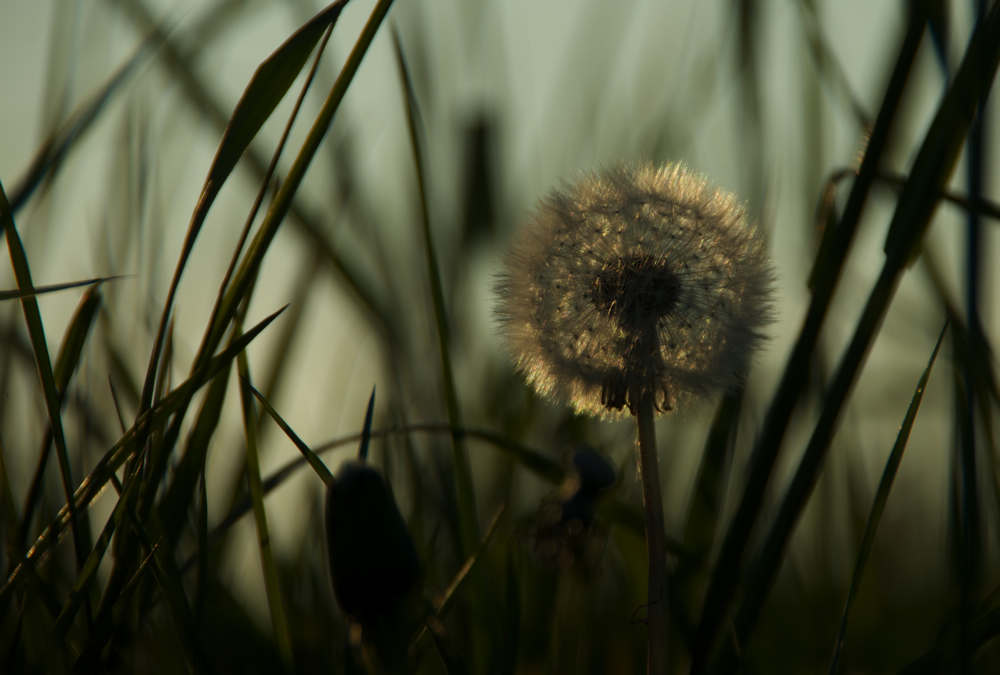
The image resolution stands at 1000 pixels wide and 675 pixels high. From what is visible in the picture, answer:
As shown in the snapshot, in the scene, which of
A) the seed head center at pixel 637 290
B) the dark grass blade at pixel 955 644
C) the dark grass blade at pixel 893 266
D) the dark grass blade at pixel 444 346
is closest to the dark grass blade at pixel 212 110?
the dark grass blade at pixel 444 346

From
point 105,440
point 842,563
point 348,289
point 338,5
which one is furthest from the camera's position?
point 842,563

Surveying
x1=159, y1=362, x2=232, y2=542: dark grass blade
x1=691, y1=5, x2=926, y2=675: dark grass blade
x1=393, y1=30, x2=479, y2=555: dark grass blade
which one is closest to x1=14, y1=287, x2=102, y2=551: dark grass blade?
x1=159, y1=362, x2=232, y2=542: dark grass blade

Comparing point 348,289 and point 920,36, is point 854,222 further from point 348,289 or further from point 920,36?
point 348,289

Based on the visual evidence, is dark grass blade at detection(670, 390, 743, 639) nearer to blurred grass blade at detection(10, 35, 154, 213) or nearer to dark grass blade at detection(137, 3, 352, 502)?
dark grass blade at detection(137, 3, 352, 502)


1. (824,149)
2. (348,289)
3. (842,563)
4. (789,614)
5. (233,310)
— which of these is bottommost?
(789,614)

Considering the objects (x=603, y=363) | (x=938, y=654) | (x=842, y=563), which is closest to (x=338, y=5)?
(x=603, y=363)

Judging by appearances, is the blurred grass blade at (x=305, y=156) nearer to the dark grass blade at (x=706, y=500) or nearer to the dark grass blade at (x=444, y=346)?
the dark grass blade at (x=444, y=346)
